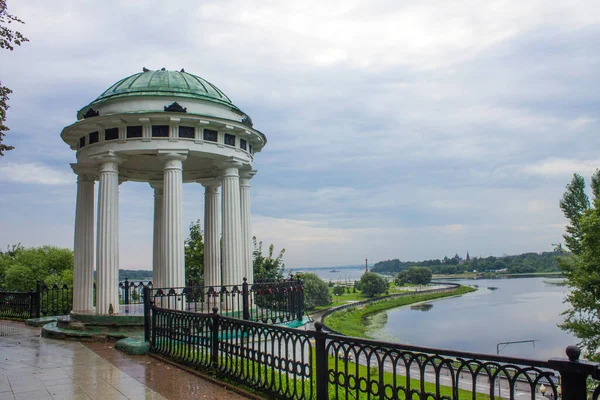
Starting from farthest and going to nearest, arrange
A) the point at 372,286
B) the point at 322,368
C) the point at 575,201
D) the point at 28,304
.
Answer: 1. the point at 372,286
2. the point at 575,201
3. the point at 28,304
4. the point at 322,368

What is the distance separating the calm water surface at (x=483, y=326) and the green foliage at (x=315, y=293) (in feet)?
36.2

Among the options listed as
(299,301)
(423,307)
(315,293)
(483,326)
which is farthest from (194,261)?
(423,307)

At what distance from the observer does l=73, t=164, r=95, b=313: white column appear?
15156mm

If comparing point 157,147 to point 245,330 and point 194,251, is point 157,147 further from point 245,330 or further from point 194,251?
point 194,251

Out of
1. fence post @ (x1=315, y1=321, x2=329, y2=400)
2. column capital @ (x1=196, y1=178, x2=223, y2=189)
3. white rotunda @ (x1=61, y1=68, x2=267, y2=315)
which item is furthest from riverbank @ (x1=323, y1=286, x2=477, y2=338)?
fence post @ (x1=315, y1=321, x2=329, y2=400)

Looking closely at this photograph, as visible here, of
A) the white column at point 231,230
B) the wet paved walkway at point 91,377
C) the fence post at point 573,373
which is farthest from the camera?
the white column at point 231,230

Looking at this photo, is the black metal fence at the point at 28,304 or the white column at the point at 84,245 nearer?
Result: the white column at the point at 84,245

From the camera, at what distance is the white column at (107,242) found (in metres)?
13.6

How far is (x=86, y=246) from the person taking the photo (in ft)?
50.7

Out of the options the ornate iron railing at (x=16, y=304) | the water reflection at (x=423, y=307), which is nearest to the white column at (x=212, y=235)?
the ornate iron railing at (x=16, y=304)

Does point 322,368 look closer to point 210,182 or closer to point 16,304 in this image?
point 210,182

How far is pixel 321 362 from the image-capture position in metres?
6.14

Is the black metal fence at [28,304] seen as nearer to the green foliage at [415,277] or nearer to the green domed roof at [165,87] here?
the green domed roof at [165,87]

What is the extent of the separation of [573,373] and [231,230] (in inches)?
479
